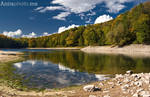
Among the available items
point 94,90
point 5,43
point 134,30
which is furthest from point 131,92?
point 5,43

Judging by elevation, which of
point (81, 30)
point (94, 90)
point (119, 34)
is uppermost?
point (81, 30)

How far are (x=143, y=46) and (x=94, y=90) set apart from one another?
71.3 metres

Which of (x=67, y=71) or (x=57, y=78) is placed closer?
(x=57, y=78)

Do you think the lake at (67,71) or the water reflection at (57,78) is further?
the lake at (67,71)

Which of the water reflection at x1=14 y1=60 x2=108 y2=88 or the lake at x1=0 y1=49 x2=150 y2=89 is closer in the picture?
the water reflection at x1=14 y1=60 x2=108 y2=88

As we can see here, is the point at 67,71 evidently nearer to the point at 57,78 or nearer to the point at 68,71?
the point at 68,71

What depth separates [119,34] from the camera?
3302 inches

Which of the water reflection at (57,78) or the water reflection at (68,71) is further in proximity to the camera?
the water reflection at (68,71)

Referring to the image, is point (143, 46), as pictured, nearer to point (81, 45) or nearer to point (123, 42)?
point (123, 42)

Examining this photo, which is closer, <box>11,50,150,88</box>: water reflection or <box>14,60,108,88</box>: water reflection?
<box>14,60,108,88</box>: water reflection

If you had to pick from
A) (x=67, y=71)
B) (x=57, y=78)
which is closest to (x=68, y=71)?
(x=67, y=71)

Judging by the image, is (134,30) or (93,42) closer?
(134,30)

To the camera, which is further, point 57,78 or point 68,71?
point 68,71

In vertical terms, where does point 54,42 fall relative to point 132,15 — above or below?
below
